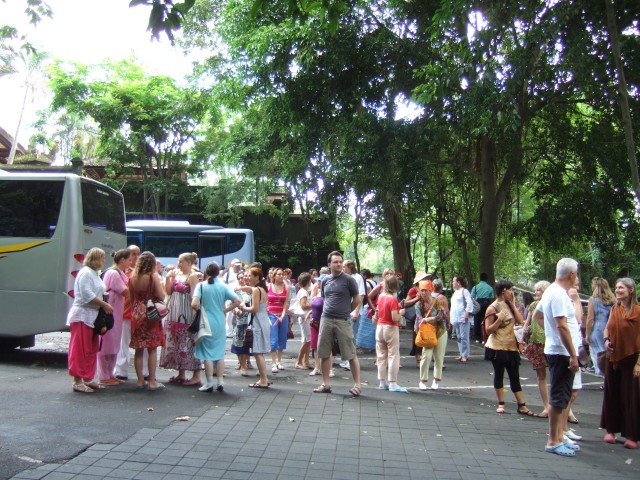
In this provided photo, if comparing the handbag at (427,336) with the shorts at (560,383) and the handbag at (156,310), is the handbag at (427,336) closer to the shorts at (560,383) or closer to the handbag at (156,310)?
the shorts at (560,383)

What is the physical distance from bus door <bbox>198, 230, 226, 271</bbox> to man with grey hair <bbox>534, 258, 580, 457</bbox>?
2246 centimetres

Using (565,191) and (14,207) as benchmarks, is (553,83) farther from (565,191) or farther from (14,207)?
(14,207)

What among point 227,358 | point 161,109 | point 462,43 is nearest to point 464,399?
point 227,358

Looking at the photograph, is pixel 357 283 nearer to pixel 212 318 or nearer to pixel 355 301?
pixel 355 301

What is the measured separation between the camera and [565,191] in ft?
58.0

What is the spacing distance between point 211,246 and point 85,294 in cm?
1997

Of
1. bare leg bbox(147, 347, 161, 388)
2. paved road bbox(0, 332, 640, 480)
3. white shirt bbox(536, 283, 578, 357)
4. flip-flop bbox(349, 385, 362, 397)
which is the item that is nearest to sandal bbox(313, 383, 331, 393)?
paved road bbox(0, 332, 640, 480)

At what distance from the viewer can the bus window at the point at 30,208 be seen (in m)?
10.5

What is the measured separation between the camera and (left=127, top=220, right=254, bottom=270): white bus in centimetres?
2756

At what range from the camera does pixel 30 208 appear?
10.6 m

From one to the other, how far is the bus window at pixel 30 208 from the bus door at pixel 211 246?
17173 mm

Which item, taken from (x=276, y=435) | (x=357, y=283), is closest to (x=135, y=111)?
(x=357, y=283)

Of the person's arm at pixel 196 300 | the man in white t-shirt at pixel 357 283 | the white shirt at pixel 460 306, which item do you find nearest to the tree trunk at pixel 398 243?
the white shirt at pixel 460 306

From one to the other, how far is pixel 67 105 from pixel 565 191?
20.9m
